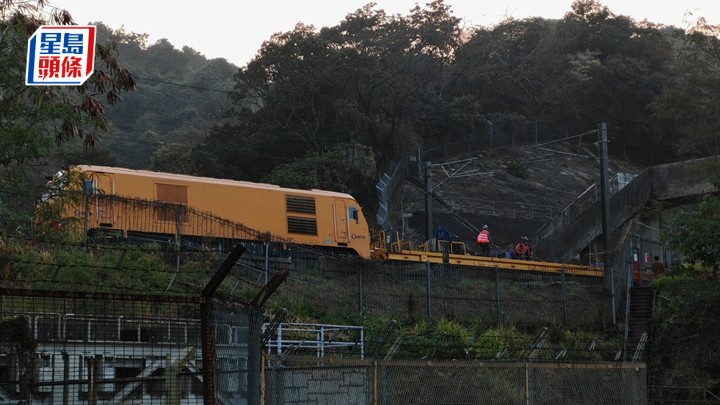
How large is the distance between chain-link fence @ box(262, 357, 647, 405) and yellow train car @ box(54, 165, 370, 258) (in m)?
15.2

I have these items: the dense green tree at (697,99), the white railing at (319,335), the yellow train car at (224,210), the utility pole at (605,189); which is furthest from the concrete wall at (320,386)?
the dense green tree at (697,99)

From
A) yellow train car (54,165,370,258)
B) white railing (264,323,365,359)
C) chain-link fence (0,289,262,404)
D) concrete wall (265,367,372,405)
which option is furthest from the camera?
yellow train car (54,165,370,258)

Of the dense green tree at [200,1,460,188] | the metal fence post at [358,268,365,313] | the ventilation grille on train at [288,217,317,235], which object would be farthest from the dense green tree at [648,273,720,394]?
the dense green tree at [200,1,460,188]

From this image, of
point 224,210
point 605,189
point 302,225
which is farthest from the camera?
point 605,189

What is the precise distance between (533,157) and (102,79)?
→ 5863 centimetres

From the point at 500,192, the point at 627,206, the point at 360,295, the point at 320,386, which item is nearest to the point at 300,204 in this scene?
the point at 360,295

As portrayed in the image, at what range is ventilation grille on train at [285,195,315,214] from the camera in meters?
38.0

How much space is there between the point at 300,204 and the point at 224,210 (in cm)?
311

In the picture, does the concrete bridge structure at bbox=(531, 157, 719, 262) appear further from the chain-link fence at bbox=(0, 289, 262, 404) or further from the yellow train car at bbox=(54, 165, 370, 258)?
the chain-link fence at bbox=(0, 289, 262, 404)

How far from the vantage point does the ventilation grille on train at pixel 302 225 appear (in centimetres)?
3788

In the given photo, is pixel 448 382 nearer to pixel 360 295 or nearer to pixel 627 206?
pixel 360 295

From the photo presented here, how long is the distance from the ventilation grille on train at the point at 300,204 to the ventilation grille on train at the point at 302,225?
0.98ft

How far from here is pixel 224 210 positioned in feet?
120

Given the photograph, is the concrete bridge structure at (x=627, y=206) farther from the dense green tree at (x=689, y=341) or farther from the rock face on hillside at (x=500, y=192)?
the dense green tree at (x=689, y=341)
